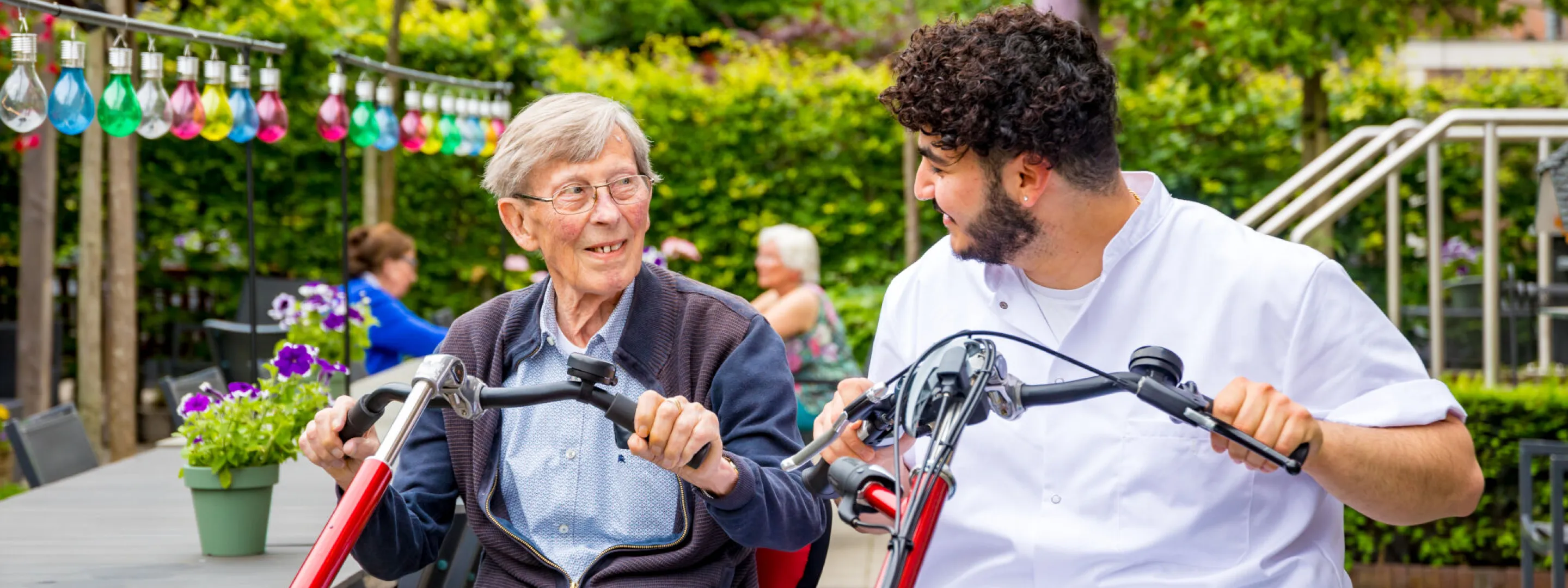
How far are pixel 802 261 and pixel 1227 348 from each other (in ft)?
14.0

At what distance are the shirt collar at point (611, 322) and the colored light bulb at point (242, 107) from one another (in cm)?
188

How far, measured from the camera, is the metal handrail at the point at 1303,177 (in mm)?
5355

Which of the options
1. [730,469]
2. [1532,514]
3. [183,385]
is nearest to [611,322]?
[730,469]

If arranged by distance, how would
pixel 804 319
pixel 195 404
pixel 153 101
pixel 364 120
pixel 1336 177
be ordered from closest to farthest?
pixel 195 404, pixel 153 101, pixel 364 120, pixel 1336 177, pixel 804 319

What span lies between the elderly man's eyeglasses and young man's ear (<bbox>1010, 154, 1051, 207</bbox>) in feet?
2.12

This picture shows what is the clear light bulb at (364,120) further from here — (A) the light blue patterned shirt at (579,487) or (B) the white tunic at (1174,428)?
(B) the white tunic at (1174,428)

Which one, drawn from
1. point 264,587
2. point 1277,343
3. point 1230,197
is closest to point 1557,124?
point 1230,197

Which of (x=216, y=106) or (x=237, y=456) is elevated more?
(x=216, y=106)

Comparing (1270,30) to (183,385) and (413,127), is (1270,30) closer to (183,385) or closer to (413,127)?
(413,127)

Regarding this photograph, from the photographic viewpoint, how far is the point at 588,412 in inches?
90.8

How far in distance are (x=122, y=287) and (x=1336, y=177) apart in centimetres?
475

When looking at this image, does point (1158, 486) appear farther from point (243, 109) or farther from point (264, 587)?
point (243, 109)

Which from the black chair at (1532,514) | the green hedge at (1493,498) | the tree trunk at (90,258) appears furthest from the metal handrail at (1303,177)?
the tree trunk at (90,258)

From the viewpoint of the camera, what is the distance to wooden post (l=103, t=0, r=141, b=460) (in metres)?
5.86
